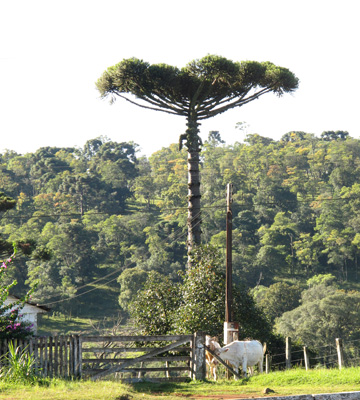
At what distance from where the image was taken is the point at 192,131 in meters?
25.9

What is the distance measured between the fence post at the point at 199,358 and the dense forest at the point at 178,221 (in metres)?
42.7

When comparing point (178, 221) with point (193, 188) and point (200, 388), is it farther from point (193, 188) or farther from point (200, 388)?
point (200, 388)

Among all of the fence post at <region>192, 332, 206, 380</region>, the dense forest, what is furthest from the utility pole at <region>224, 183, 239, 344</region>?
the dense forest

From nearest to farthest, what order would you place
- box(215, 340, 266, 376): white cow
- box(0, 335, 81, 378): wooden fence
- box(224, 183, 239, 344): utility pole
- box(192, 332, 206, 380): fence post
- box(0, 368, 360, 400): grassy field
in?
box(0, 368, 360, 400): grassy field, box(0, 335, 81, 378): wooden fence, box(192, 332, 206, 380): fence post, box(215, 340, 266, 376): white cow, box(224, 183, 239, 344): utility pole

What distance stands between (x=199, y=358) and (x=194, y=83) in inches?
578

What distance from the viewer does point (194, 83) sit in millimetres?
26609

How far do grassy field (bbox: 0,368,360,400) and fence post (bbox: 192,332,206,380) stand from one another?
0.42 m

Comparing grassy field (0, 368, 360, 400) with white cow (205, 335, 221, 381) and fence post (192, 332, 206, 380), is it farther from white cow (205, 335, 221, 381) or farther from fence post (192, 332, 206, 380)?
white cow (205, 335, 221, 381)

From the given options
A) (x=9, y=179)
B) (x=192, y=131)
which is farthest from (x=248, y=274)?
(x=192, y=131)

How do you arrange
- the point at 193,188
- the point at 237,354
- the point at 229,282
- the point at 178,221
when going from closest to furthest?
1. the point at 237,354
2. the point at 229,282
3. the point at 193,188
4. the point at 178,221

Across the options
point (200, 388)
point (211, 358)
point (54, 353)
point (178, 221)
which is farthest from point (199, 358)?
point (178, 221)

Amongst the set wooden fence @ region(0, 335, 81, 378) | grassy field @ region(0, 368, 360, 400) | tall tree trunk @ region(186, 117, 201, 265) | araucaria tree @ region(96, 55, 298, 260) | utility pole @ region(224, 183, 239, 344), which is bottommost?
grassy field @ region(0, 368, 360, 400)

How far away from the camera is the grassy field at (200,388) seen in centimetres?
1028

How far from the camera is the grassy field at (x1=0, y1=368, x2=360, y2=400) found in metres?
10.3
